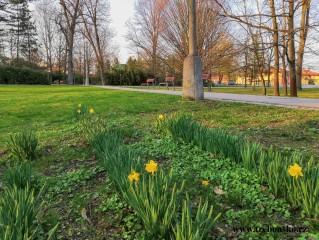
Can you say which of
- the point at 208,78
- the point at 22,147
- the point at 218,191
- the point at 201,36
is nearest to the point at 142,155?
the point at 218,191

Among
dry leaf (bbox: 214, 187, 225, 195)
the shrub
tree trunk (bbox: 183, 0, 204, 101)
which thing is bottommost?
dry leaf (bbox: 214, 187, 225, 195)

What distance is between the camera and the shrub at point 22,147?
10.9 feet

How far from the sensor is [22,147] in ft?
11.0

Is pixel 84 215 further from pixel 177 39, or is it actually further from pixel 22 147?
pixel 177 39

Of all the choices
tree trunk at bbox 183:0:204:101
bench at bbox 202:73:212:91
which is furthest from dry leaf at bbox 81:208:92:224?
bench at bbox 202:73:212:91

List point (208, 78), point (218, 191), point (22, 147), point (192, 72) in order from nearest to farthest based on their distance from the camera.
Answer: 1. point (218, 191)
2. point (22, 147)
3. point (192, 72)
4. point (208, 78)

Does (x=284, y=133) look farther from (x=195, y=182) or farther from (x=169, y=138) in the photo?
(x=195, y=182)

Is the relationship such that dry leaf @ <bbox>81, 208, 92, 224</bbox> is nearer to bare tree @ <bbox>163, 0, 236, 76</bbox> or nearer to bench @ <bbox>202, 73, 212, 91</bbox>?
bench @ <bbox>202, 73, 212, 91</bbox>

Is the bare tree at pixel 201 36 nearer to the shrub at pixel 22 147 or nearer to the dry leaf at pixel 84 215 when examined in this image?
the shrub at pixel 22 147

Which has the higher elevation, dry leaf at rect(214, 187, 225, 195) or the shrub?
the shrub

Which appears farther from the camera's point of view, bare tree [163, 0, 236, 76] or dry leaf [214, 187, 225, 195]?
bare tree [163, 0, 236, 76]

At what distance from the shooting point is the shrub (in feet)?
10.9

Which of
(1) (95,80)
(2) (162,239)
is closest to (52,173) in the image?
(2) (162,239)

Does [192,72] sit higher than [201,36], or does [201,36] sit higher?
[201,36]
